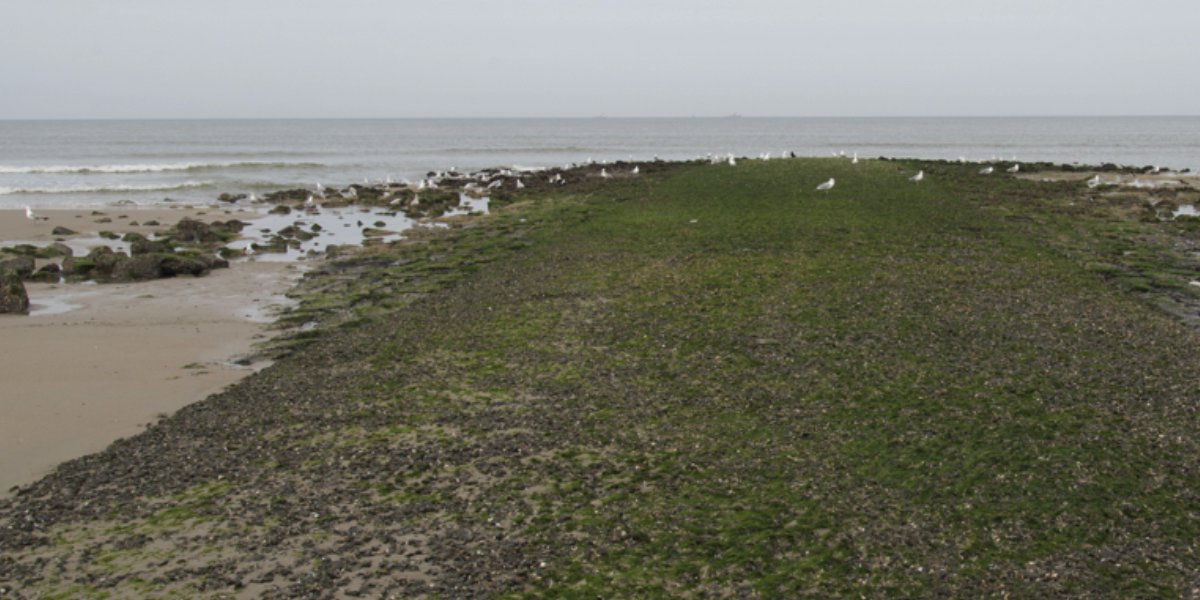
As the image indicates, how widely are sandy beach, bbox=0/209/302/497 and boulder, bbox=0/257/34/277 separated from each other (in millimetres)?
915

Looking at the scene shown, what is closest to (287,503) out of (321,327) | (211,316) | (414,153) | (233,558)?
(233,558)

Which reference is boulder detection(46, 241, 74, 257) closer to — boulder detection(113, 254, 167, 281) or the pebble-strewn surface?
boulder detection(113, 254, 167, 281)

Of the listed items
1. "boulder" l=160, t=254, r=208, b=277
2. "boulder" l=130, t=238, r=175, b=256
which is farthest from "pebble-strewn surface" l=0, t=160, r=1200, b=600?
"boulder" l=130, t=238, r=175, b=256

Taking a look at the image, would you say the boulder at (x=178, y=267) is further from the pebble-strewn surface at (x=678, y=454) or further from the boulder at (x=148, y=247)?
the pebble-strewn surface at (x=678, y=454)

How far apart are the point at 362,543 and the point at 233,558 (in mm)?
1036

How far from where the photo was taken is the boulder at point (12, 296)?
1583 cm

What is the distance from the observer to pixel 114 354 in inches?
517

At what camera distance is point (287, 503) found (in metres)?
7.59

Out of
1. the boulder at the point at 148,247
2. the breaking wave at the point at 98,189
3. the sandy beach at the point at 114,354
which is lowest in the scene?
the sandy beach at the point at 114,354

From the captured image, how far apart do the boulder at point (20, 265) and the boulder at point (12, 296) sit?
383 cm

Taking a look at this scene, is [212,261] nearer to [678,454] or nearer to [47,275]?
[47,275]

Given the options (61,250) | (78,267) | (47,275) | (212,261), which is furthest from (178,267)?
(61,250)

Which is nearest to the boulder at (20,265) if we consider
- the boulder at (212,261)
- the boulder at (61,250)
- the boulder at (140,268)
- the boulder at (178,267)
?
the boulder at (61,250)

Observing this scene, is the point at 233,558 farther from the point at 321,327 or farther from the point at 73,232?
the point at 73,232
